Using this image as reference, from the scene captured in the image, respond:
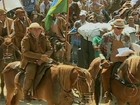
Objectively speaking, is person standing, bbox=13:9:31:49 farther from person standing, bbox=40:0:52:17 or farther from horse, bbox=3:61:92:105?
person standing, bbox=40:0:52:17

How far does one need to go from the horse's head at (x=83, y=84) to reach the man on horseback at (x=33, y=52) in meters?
1.00

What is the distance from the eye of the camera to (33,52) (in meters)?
11.7

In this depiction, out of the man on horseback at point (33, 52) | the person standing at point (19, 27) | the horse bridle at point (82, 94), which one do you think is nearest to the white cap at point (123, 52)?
the horse bridle at point (82, 94)

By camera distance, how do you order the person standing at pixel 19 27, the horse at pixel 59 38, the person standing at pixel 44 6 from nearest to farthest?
the person standing at pixel 19 27 → the horse at pixel 59 38 → the person standing at pixel 44 6

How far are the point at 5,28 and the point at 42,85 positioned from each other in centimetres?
489

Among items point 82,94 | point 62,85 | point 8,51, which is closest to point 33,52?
point 62,85

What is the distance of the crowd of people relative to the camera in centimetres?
1170

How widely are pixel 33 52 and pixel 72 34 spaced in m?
7.25

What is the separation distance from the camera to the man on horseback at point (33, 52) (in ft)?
38.1

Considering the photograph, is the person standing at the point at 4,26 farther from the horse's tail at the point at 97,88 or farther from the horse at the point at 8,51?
the horse's tail at the point at 97,88

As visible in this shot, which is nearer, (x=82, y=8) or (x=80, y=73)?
(x=80, y=73)

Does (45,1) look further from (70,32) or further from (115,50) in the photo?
(115,50)

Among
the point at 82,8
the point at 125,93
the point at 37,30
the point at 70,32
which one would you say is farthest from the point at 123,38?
the point at 82,8

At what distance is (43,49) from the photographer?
11812 millimetres
